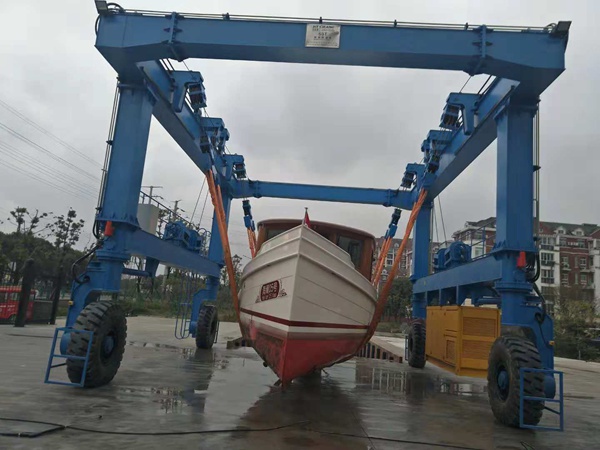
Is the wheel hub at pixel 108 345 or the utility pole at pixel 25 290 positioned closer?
the wheel hub at pixel 108 345

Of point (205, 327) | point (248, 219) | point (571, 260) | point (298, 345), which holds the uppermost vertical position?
point (571, 260)

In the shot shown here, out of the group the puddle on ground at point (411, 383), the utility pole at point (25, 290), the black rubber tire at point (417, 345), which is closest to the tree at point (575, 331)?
the black rubber tire at point (417, 345)

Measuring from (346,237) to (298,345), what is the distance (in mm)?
3246

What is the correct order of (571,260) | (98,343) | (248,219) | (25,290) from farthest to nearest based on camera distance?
(571,260)
(25,290)
(248,219)
(98,343)

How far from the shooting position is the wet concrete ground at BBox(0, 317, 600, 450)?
480 centimetres

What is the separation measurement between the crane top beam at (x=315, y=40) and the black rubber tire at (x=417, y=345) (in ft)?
25.6

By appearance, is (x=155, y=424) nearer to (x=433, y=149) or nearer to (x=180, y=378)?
(x=180, y=378)

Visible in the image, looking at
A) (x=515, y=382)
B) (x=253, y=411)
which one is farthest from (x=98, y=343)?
(x=515, y=382)

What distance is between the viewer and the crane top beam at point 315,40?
735cm

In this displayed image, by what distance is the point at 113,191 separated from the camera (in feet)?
26.2

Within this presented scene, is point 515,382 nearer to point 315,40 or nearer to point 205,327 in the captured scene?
point 315,40

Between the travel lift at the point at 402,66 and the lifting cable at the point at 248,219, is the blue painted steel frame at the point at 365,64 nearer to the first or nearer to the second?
the travel lift at the point at 402,66

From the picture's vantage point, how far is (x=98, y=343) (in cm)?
681

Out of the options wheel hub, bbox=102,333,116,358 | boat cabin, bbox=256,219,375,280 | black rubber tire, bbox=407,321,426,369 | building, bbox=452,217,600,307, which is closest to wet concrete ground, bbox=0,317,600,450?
wheel hub, bbox=102,333,116,358
